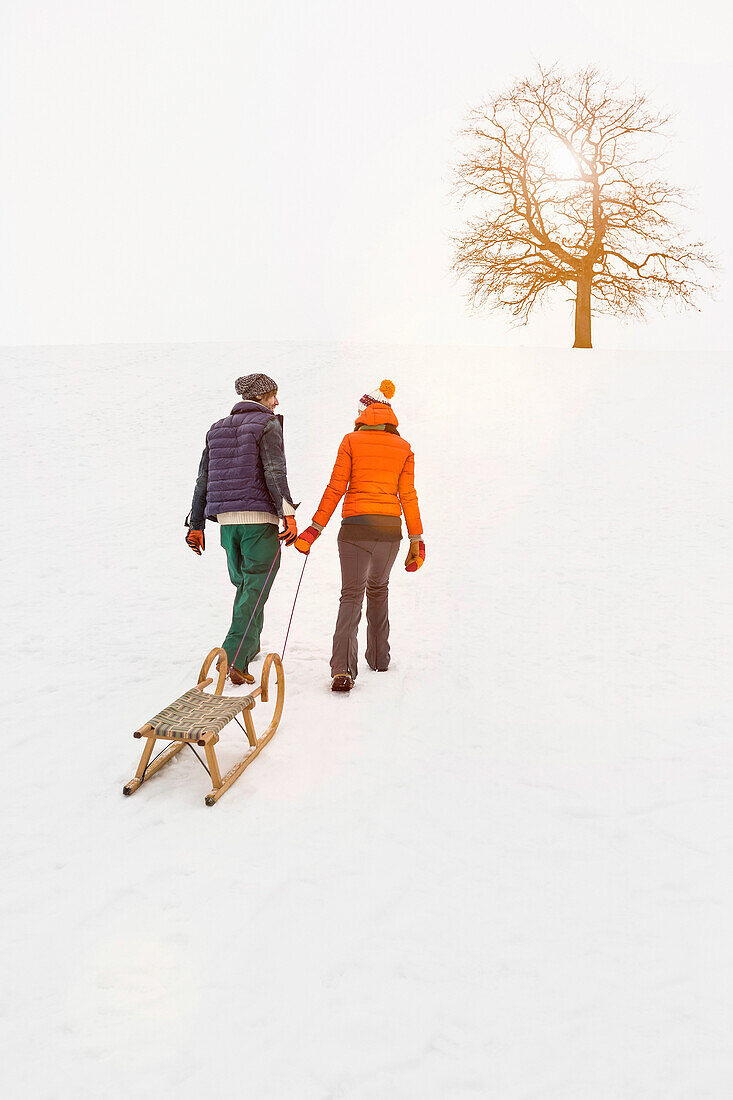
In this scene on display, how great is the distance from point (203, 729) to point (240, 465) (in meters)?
2.21

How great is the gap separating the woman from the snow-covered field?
0.57 meters

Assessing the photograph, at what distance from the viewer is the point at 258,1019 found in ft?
9.22

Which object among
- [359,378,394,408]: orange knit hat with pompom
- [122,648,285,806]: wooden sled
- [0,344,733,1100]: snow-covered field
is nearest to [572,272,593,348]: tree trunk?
[0,344,733,1100]: snow-covered field

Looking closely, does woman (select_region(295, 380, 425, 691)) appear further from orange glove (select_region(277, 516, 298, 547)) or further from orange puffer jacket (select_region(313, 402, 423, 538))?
orange glove (select_region(277, 516, 298, 547))

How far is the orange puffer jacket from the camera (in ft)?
18.6

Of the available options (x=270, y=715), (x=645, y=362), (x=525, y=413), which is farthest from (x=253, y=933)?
(x=645, y=362)

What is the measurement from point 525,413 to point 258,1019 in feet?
46.3

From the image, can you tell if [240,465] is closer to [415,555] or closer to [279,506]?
[279,506]

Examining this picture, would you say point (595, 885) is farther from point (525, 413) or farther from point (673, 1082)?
point (525, 413)

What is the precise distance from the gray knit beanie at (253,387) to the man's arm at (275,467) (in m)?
0.31

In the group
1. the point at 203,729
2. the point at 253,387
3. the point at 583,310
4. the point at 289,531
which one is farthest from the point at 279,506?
the point at 583,310

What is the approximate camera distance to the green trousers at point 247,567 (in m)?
5.64

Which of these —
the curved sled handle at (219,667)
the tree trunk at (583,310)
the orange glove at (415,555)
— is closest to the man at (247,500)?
the curved sled handle at (219,667)

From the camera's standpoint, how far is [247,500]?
18.2 feet
